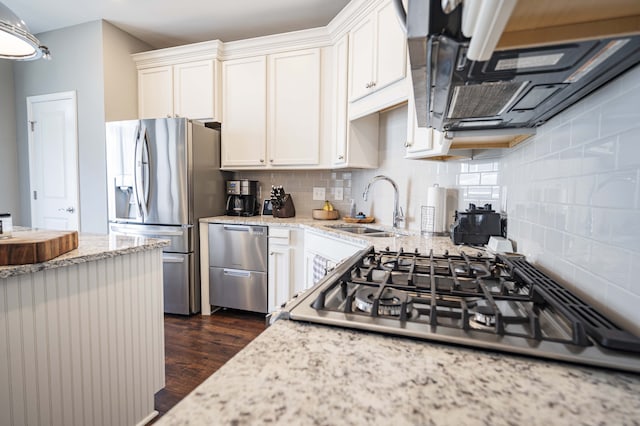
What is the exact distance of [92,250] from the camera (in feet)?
4.23

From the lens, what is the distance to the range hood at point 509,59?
19.0 inches

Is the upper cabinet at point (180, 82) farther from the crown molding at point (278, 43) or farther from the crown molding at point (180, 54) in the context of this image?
the crown molding at point (278, 43)

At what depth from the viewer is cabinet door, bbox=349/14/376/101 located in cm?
221

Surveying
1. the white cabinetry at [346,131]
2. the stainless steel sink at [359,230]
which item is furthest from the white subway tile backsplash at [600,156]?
the white cabinetry at [346,131]

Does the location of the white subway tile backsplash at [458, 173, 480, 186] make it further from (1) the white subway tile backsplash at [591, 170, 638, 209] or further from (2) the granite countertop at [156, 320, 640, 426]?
(2) the granite countertop at [156, 320, 640, 426]

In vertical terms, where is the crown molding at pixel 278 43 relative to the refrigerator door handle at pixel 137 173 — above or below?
above

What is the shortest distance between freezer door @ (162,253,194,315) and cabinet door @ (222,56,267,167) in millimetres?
997

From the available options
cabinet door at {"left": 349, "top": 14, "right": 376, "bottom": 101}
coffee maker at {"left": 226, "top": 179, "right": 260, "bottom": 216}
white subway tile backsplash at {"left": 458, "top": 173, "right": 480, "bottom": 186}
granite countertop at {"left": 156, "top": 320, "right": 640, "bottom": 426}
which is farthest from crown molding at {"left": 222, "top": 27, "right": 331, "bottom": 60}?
granite countertop at {"left": 156, "top": 320, "right": 640, "bottom": 426}

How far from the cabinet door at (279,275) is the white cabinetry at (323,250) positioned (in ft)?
0.58

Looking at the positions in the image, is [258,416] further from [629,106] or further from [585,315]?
[629,106]

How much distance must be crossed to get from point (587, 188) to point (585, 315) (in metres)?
0.34

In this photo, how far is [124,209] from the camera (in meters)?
2.92

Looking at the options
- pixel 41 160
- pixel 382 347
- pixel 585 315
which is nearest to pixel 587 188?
pixel 585 315

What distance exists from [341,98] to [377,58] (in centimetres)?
53
